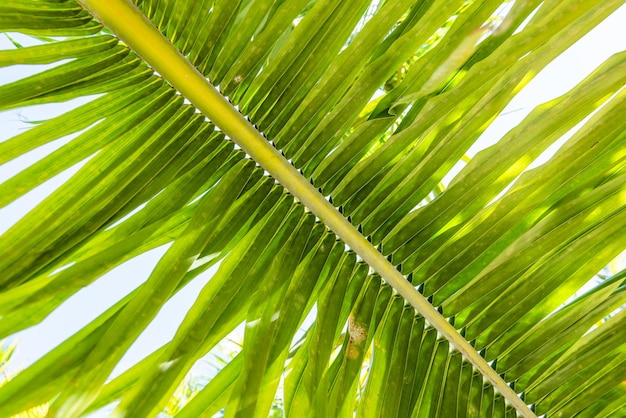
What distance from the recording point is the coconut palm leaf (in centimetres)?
56

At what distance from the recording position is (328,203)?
24.3 inches

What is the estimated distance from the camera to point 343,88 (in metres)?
0.60

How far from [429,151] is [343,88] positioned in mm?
114

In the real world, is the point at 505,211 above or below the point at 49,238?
below

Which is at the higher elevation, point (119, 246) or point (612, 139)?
point (119, 246)

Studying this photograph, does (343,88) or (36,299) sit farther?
(343,88)

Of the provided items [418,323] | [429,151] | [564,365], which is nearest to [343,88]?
[429,151]

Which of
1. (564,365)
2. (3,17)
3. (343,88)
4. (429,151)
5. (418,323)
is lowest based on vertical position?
(564,365)

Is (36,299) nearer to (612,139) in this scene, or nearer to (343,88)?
(343,88)

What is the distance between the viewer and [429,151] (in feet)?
1.96

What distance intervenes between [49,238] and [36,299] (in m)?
0.09

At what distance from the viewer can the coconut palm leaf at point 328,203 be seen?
1.83ft

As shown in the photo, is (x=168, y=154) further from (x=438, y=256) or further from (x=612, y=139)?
(x=612, y=139)

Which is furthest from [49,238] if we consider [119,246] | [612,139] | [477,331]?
[612,139]
